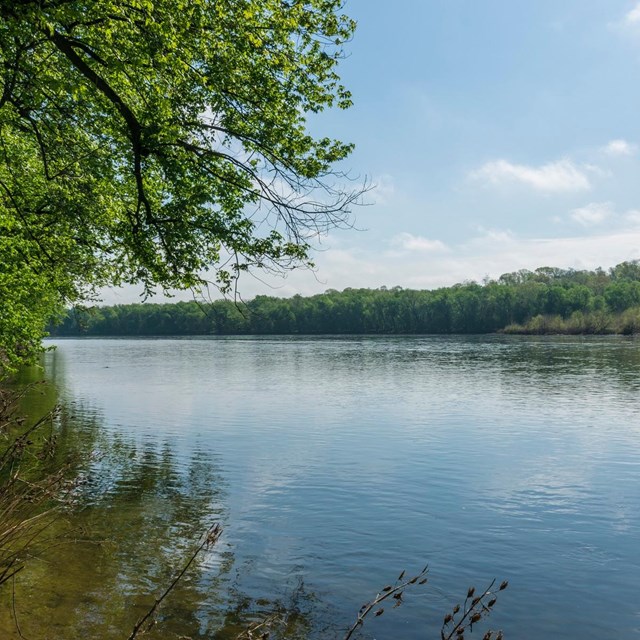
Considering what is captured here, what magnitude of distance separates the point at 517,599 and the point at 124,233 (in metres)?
10.3

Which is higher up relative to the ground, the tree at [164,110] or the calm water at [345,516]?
the tree at [164,110]

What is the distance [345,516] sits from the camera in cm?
1548

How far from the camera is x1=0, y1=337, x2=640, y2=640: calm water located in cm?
1023

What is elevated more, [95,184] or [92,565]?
[95,184]

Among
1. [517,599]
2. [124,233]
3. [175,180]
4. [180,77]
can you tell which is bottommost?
[517,599]

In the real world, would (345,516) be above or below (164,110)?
below

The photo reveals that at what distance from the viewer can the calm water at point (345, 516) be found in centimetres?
1023

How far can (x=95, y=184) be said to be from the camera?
14.2 metres

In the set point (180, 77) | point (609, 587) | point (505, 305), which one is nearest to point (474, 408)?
point (609, 587)

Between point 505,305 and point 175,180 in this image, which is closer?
point 175,180

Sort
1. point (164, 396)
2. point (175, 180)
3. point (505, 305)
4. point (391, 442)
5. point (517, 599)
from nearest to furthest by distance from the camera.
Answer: point (517, 599)
point (175, 180)
point (391, 442)
point (164, 396)
point (505, 305)

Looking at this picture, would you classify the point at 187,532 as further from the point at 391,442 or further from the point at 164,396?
the point at 164,396

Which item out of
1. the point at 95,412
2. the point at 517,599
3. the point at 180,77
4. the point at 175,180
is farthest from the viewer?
the point at 95,412

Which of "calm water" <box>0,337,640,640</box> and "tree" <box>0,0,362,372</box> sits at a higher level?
"tree" <box>0,0,362,372</box>
